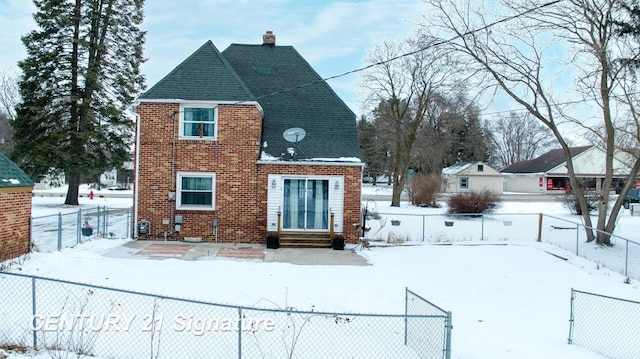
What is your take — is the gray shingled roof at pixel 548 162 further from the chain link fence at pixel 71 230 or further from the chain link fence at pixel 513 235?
the chain link fence at pixel 71 230

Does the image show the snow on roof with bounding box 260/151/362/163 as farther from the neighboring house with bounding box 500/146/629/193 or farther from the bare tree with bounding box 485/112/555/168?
the bare tree with bounding box 485/112/555/168

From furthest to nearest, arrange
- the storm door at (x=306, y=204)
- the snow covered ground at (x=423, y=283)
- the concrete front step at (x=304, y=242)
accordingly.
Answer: the storm door at (x=306, y=204), the concrete front step at (x=304, y=242), the snow covered ground at (x=423, y=283)

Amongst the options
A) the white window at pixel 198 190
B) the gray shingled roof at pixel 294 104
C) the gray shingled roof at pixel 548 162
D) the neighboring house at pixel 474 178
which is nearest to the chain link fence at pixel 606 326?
the gray shingled roof at pixel 294 104

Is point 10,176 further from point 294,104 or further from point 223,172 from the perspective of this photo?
point 294,104

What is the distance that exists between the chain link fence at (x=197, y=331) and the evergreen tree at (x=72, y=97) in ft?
71.4

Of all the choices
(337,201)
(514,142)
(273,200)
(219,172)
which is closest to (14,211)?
(219,172)

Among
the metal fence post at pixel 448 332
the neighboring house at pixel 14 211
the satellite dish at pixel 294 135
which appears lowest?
the metal fence post at pixel 448 332

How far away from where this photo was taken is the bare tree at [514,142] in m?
74.5

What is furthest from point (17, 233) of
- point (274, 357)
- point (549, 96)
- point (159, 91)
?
point (549, 96)

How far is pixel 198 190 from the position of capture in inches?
608

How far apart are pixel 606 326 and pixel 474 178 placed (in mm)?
43455

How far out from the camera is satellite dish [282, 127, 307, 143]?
15867 mm

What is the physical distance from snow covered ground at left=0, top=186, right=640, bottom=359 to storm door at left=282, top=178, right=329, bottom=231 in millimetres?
2209

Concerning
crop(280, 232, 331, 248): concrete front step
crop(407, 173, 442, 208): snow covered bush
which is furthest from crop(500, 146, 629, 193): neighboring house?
crop(280, 232, 331, 248): concrete front step
